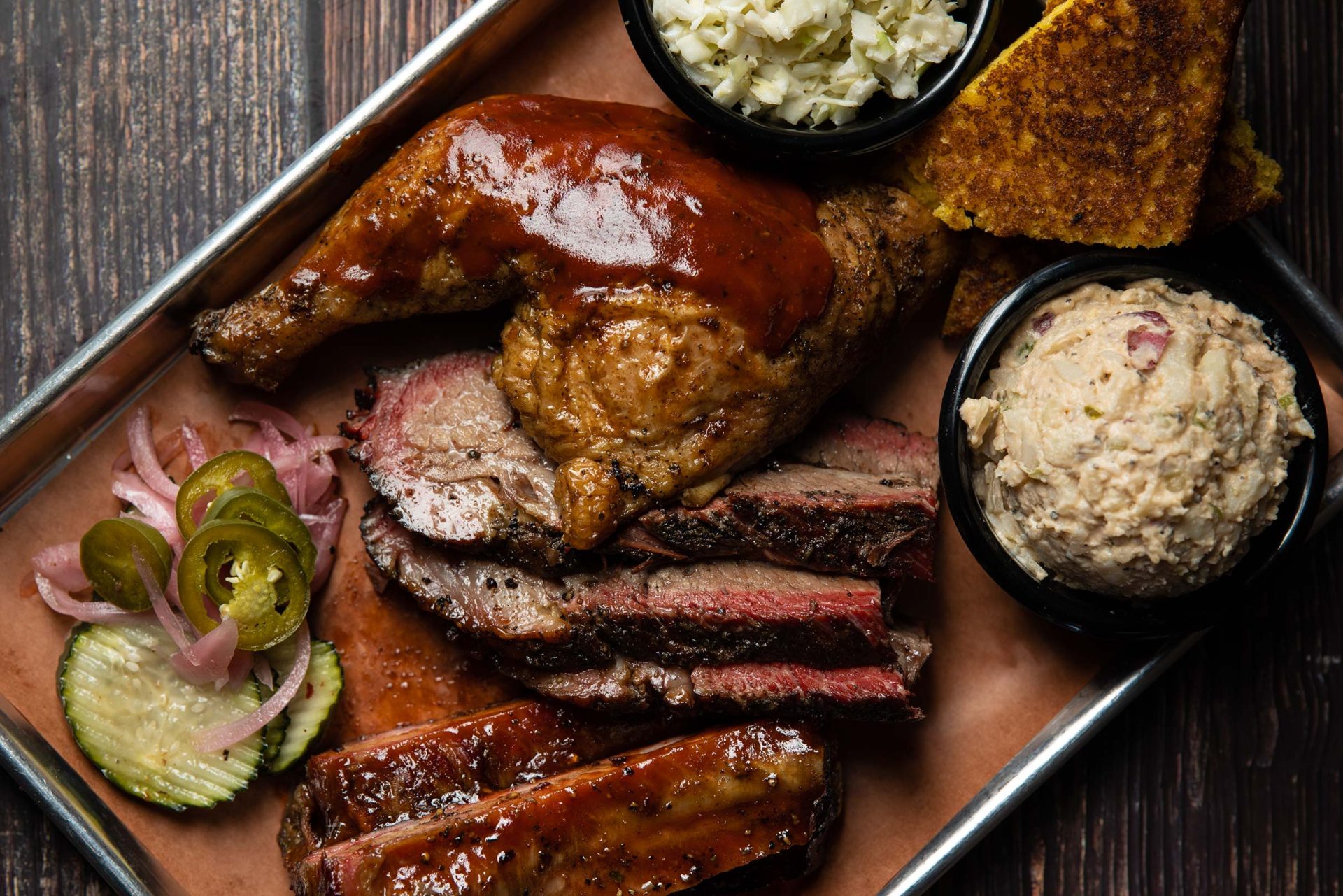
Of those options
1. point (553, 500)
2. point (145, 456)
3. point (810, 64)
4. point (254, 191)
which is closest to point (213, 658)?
point (145, 456)

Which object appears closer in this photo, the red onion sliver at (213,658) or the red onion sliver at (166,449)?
the red onion sliver at (213,658)

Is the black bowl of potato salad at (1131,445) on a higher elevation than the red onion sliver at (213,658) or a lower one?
higher

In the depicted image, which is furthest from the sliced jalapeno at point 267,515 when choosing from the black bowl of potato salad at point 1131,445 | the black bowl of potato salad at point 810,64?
the black bowl of potato salad at point 1131,445

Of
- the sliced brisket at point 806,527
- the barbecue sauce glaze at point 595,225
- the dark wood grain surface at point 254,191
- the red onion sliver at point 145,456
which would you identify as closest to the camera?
the barbecue sauce glaze at point 595,225

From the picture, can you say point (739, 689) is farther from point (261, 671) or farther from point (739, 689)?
point (261, 671)

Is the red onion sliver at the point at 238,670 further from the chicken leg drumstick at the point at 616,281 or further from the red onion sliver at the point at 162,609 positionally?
the chicken leg drumstick at the point at 616,281

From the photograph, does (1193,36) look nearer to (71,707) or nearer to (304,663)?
(304,663)
